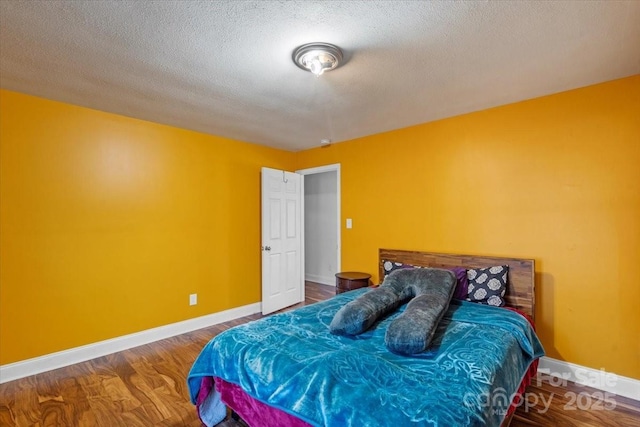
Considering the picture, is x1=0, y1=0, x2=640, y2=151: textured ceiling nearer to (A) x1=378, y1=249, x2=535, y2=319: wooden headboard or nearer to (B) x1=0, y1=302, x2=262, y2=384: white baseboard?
(A) x1=378, y1=249, x2=535, y2=319: wooden headboard

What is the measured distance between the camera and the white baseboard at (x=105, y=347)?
8.24ft

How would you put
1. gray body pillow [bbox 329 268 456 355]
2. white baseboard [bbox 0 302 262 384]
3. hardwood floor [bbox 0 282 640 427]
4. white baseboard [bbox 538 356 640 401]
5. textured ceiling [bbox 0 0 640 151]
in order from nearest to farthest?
textured ceiling [bbox 0 0 640 151] → gray body pillow [bbox 329 268 456 355] → hardwood floor [bbox 0 282 640 427] → white baseboard [bbox 538 356 640 401] → white baseboard [bbox 0 302 262 384]

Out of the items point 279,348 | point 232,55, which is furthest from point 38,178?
point 279,348

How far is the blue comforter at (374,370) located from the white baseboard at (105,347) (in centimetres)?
162

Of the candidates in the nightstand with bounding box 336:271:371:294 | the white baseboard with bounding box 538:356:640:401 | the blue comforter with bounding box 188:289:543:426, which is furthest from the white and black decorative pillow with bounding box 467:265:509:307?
the nightstand with bounding box 336:271:371:294

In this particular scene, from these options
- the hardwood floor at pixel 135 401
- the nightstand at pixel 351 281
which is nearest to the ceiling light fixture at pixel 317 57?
the nightstand at pixel 351 281

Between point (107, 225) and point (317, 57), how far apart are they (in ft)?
8.46

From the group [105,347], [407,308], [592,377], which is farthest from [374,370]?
[105,347]

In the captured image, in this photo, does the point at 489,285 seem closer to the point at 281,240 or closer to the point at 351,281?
the point at 351,281

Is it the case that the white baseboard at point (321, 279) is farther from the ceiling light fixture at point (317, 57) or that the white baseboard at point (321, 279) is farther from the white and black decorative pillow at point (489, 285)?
the ceiling light fixture at point (317, 57)

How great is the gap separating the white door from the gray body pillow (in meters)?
1.99

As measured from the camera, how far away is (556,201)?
2.57m

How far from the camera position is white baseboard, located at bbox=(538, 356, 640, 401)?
A: 2260 millimetres

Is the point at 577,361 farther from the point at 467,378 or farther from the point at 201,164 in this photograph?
the point at 201,164
